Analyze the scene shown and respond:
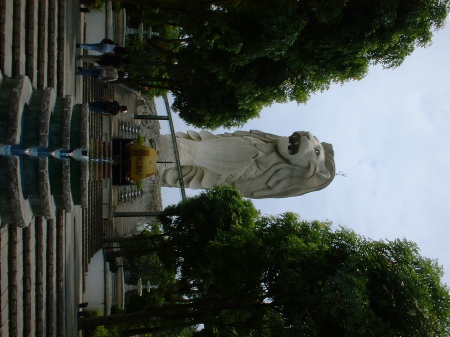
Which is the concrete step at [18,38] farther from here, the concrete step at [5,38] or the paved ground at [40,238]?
the concrete step at [5,38]

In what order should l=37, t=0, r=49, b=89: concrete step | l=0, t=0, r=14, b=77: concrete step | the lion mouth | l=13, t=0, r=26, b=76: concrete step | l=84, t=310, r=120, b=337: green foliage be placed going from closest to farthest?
l=0, t=0, r=14, b=77: concrete step
l=13, t=0, r=26, b=76: concrete step
l=37, t=0, r=49, b=89: concrete step
the lion mouth
l=84, t=310, r=120, b=337: green foliage

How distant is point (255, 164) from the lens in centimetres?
1612

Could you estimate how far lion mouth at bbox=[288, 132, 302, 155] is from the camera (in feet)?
53.5

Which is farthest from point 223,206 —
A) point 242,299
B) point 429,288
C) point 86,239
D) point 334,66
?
point 429,288

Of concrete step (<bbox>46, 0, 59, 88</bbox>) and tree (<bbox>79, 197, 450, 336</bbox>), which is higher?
concrete step (<bbox>46, 0, 59, 88</bbox>)

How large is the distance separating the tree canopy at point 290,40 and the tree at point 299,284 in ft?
13.2

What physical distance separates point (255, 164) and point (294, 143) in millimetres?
1791

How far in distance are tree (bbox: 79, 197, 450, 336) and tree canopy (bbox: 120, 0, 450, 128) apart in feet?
13.2

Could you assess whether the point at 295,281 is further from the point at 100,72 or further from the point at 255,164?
the point at 100,72

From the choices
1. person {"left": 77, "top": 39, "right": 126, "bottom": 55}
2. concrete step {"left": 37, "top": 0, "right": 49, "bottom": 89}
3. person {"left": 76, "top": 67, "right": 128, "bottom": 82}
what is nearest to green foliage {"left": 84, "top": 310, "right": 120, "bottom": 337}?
person {"left": 76, "top": 67, "right": 128, "bottom": 82}

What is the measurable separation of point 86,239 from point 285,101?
7.75 meters

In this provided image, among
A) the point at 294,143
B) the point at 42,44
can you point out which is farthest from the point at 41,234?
the point at 294,143

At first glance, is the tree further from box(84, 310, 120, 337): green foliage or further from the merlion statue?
box(84, 310, 120, 337): green foliage

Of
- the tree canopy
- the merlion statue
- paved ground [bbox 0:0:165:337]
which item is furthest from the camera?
the merlion statue
